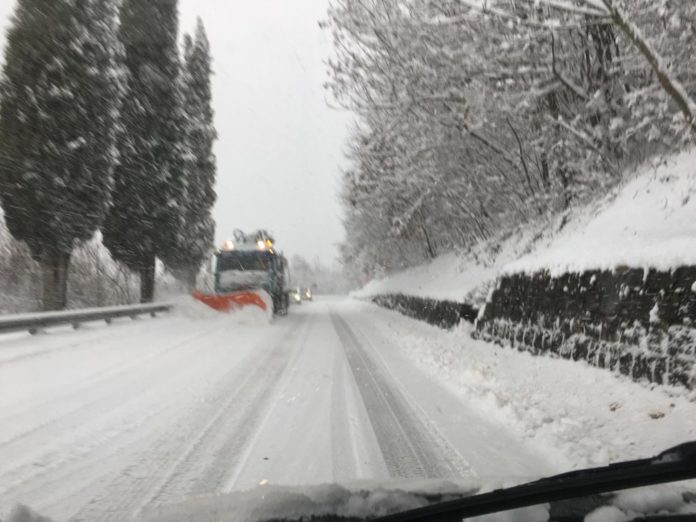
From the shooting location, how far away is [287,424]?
598 centimetres

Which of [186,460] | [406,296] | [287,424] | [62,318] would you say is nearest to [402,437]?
[287,424]

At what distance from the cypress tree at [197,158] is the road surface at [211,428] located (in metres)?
15.6

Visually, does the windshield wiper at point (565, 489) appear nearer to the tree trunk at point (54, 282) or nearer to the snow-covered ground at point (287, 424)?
the snow-covered ground at point (287, 424)

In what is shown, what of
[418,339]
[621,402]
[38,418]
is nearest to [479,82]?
[418,339]

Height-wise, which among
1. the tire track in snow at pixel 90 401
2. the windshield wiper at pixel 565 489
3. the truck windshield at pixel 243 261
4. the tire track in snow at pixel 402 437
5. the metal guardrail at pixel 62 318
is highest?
the truck windshield at pixel 243 261

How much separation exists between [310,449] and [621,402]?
359 cm

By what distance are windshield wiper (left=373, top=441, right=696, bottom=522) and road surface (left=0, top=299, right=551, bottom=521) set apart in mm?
1597

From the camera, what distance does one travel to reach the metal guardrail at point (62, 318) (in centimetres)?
1174

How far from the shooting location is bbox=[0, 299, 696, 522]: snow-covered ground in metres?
4.20

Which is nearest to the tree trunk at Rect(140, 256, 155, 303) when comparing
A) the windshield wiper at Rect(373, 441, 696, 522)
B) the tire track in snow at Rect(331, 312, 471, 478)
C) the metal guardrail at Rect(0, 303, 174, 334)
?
the metal guardrail at Rect(0, 303, 174, 334)

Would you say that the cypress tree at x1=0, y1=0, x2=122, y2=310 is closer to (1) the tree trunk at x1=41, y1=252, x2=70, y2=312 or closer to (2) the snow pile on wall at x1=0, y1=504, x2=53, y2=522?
(1) the tree trunk at x1=41, y1=252, x2=70, y2=312

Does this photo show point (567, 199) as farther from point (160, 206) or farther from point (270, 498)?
point (160, 206)

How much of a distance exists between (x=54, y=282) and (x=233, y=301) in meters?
5.93

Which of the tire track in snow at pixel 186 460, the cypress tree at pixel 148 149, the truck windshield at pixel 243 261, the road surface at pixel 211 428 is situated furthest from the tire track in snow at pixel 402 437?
the cypress tree at pixel 148 149
